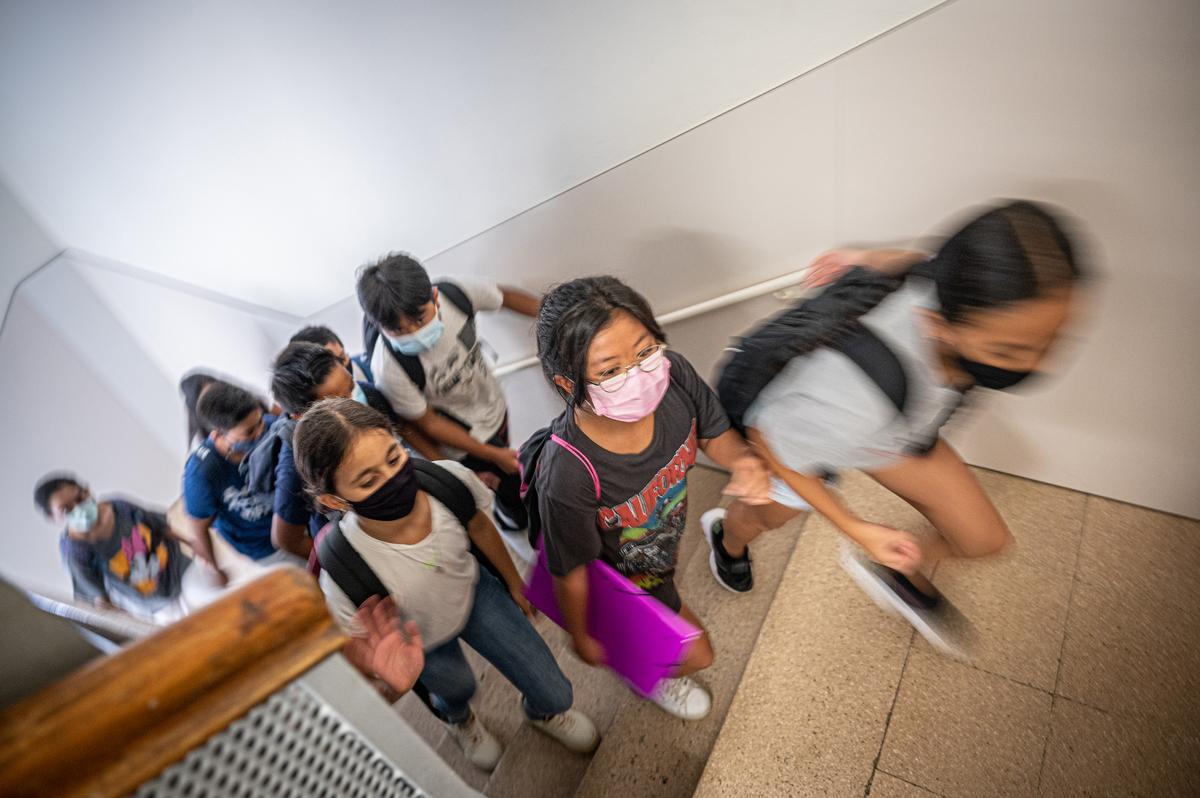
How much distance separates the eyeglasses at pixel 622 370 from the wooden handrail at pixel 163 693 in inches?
32.8

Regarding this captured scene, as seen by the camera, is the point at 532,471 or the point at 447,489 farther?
the point at 447,489

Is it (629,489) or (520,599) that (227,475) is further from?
(629,489)

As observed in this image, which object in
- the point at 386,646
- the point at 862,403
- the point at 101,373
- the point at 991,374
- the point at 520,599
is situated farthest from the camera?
the point at 101,373

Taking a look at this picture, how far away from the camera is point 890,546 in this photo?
4.72 feet

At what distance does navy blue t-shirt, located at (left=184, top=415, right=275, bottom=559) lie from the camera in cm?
215

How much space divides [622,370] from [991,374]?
766 millimetres

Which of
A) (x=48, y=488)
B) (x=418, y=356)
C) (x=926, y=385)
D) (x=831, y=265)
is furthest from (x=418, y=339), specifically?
(x=48, y=488)

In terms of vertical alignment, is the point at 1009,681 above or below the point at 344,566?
below

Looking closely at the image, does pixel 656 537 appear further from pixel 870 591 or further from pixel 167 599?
pixel 167 599

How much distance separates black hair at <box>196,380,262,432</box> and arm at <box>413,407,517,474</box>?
2.20ft

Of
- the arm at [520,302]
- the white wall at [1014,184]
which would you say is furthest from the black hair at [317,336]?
the white wall at [1014,184]

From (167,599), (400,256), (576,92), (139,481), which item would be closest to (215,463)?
(167,599)

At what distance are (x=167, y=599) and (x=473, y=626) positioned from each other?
1.74 meters

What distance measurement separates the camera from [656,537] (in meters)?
1.55
